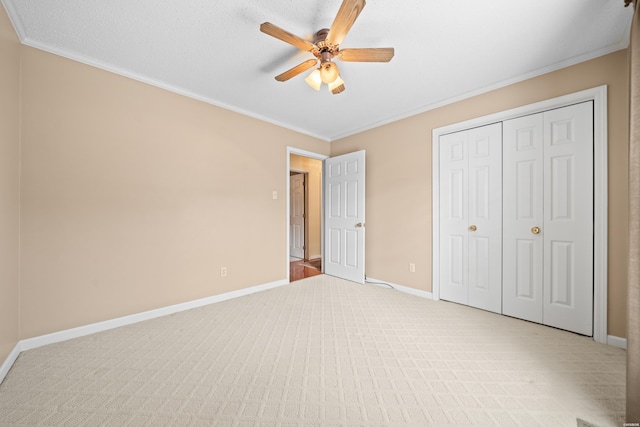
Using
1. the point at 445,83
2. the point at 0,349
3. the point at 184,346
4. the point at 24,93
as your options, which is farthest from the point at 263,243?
the point at 445,83

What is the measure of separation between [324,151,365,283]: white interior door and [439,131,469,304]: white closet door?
112cm

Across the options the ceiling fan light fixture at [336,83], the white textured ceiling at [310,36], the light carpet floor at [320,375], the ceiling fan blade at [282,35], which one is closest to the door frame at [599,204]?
the light carpet floor at [320,375]

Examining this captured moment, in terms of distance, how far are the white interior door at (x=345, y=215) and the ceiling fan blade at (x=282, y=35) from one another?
211 cm

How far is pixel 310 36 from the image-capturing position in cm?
189

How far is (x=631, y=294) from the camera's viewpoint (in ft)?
4.02

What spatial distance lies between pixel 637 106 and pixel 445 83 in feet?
5.29

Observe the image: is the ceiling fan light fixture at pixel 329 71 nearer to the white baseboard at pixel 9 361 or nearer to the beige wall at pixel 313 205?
the white baseboard at pixel 9 361

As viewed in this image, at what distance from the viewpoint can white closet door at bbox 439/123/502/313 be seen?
259 cm

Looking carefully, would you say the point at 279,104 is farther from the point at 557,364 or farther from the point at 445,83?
the point at 557,364

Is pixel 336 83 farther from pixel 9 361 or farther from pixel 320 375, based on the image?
pixel 9 361

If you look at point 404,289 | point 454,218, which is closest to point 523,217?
point 454,218

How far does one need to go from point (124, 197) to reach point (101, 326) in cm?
118

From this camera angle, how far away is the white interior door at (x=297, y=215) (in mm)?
5871

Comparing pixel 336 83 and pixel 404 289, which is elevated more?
pixel 336 83
